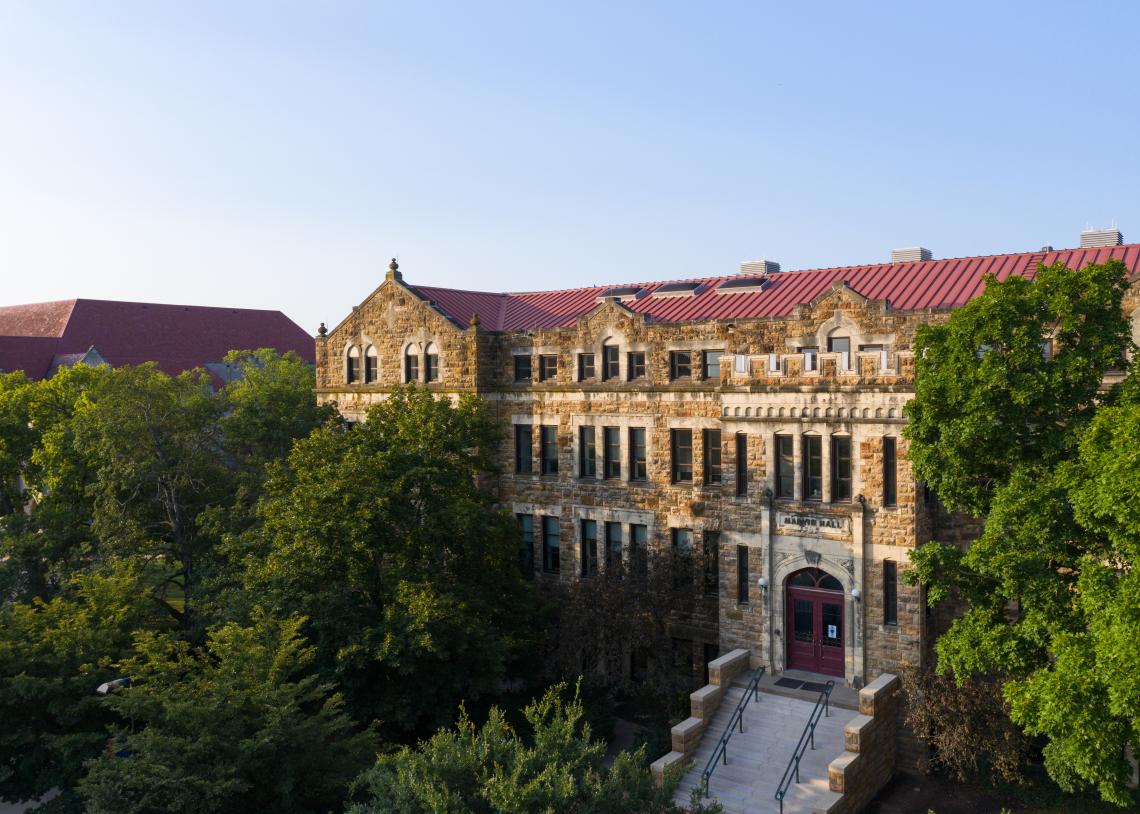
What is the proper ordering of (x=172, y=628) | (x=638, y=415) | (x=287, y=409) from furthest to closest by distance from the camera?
(x=287, y=409), (x=172, y=628), (x=638, y=415)

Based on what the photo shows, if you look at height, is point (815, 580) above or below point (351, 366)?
below

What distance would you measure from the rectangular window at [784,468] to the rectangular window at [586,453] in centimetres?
751

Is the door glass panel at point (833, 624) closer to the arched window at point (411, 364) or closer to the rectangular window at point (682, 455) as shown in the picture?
the rectangular window at point (682, 455)

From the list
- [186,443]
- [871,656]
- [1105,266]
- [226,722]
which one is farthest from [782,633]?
[186,443]

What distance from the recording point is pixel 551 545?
34.8 meters

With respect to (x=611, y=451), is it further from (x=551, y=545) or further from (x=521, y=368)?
(x=521, y=368)

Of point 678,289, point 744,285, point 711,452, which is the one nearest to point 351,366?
point 678,289

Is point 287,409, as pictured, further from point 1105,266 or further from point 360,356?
point 1105,266

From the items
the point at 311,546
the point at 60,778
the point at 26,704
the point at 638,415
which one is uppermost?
the point at 638,415

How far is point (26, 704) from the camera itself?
23281 millimetres

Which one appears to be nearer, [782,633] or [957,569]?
[957,569]

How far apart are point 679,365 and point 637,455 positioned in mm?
3494

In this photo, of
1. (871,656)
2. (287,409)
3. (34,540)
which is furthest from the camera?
(287,409)

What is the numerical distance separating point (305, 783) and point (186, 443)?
2016cm
